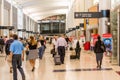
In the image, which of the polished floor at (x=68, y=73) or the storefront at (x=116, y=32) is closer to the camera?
the polished floor at (x=68, y=73)

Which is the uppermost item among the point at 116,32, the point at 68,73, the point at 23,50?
the point at 116,32

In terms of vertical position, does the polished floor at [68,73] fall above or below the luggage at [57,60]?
below

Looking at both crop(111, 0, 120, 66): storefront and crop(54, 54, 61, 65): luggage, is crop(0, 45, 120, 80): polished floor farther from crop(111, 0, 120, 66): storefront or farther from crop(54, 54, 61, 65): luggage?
crop(54, 54, 61, 65): luggage

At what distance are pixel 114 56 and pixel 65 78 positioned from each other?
557cm

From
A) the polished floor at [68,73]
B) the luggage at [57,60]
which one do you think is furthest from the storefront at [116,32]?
the luggage at [57,60]

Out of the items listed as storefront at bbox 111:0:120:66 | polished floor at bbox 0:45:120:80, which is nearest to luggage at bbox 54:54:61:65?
polished floor at bbox 0:45:120:80

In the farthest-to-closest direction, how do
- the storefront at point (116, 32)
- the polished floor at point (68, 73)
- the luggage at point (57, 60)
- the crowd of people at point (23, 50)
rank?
the luggage at point (57, 60)
the storefront at point (116, 32)
the polished floor at point (68, 73)
the crowd of people at point (23, 50)

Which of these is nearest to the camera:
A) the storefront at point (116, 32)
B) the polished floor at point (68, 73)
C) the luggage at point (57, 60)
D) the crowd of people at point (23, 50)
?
the crowd of people at point (23, 50)

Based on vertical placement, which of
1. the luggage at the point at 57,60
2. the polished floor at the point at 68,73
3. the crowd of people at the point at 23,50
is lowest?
the polished floor at the point at 68,73

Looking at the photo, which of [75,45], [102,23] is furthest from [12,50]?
[102,23]

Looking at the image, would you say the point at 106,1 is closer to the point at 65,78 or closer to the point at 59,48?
the point at 59,48

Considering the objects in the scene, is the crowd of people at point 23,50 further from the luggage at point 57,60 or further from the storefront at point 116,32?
the storefront at point 116,32

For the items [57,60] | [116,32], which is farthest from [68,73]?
[116,32]

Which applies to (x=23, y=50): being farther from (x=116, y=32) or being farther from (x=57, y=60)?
(x=116, y=32)
